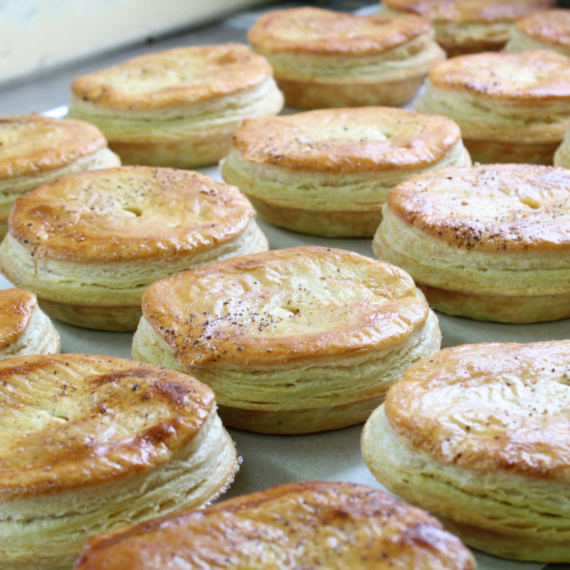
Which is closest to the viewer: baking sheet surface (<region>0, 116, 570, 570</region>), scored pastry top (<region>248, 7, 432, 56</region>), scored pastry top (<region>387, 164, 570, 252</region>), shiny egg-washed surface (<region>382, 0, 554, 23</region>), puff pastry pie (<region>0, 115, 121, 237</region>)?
baking sheet surface (<region>0, 116, 570, 570</region>)

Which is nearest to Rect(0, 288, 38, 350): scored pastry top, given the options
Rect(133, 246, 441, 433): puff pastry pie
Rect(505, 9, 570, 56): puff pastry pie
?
Rect(133, 246, 441, 433): puff pastry pie

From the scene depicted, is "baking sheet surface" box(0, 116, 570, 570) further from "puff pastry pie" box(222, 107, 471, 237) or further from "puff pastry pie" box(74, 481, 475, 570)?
"puff pastry pie" box(222, 107, 471, 237)

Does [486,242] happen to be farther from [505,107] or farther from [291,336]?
[505,107]

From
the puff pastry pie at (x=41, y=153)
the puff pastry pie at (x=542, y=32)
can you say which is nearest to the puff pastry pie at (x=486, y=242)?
the puff pastry pie at (x=41, y=153)

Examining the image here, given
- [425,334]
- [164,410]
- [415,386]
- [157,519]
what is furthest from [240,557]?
[425,334]

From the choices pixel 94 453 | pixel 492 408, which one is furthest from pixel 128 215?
pixel 492 408

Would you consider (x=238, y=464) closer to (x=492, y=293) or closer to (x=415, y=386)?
(x=415, y=386)

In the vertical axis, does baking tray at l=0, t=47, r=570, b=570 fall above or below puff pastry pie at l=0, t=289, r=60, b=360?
below
